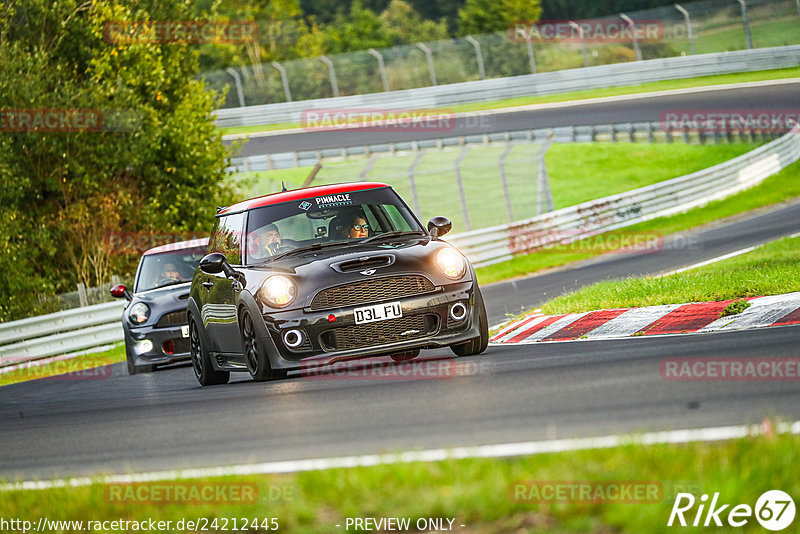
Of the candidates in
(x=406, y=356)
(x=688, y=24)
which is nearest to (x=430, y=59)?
(x=688, y=24)

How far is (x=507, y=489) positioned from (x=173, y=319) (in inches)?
412

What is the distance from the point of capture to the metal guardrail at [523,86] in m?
43.6

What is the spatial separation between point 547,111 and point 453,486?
127ft

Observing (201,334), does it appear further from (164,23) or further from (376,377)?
(164,23)

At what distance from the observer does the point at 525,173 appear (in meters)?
33.3

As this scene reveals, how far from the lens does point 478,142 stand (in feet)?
124

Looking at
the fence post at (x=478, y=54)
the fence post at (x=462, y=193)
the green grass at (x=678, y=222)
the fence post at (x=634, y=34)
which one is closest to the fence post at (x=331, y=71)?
the fence post at (x=478, y=54)

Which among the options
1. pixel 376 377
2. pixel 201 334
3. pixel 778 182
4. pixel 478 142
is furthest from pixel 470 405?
pixel 478 142

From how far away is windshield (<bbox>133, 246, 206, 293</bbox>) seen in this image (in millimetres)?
15070

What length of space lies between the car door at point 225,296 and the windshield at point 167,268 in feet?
13.3

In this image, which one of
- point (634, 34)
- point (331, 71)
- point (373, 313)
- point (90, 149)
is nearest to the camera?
point (373, 313)

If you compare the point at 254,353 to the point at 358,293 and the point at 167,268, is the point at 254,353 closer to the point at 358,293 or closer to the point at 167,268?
the point at 358,293

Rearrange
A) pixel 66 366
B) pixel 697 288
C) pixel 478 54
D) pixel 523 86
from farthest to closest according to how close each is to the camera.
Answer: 1. pixel 523 86
2. pixel 478 54
3. pixel 66 366
4. pixel 697 288

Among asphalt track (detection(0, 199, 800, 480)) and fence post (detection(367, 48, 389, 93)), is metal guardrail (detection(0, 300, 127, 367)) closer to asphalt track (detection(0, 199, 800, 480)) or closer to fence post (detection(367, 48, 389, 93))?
asphalt track (detection(0, 199, 800, 480))
